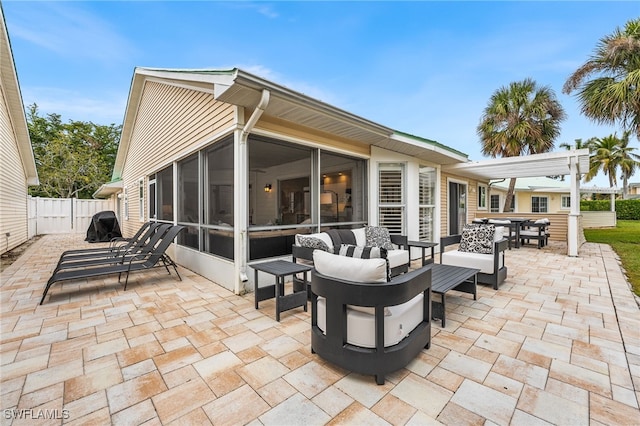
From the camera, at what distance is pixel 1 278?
5.08 metres

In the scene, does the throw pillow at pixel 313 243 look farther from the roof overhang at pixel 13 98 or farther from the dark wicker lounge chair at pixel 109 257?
the roof overhang at pixel 13 98

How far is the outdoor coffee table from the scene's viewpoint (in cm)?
300

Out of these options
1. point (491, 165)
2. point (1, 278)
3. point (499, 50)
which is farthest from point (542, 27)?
point (1, 278)

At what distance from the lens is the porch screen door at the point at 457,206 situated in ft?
31.8

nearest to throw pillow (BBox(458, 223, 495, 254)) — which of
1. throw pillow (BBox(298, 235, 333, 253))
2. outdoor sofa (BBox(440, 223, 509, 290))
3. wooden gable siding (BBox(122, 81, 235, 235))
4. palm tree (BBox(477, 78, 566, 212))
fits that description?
outdoor sofa (BBox(440, 223, 509, 290))

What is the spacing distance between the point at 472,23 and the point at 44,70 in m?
20.0

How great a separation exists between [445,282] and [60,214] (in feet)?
59.0

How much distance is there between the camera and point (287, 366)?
88.3 inches

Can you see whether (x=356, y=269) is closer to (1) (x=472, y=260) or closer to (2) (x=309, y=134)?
(1) (x=472, y=260)

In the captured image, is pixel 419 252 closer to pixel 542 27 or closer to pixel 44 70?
pixel 542 27

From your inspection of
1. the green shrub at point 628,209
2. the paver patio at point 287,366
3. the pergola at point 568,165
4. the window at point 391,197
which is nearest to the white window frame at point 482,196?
the pergola at point 568,165

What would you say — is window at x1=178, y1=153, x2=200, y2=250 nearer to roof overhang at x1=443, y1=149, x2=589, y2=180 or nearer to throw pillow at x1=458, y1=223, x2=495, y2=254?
throw pillow at x1=458, y1=223, x2=495, y2=254

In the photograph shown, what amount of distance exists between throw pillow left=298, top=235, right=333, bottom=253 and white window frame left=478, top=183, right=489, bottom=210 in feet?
34.6

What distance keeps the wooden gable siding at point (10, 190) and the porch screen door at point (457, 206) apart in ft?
43.0
